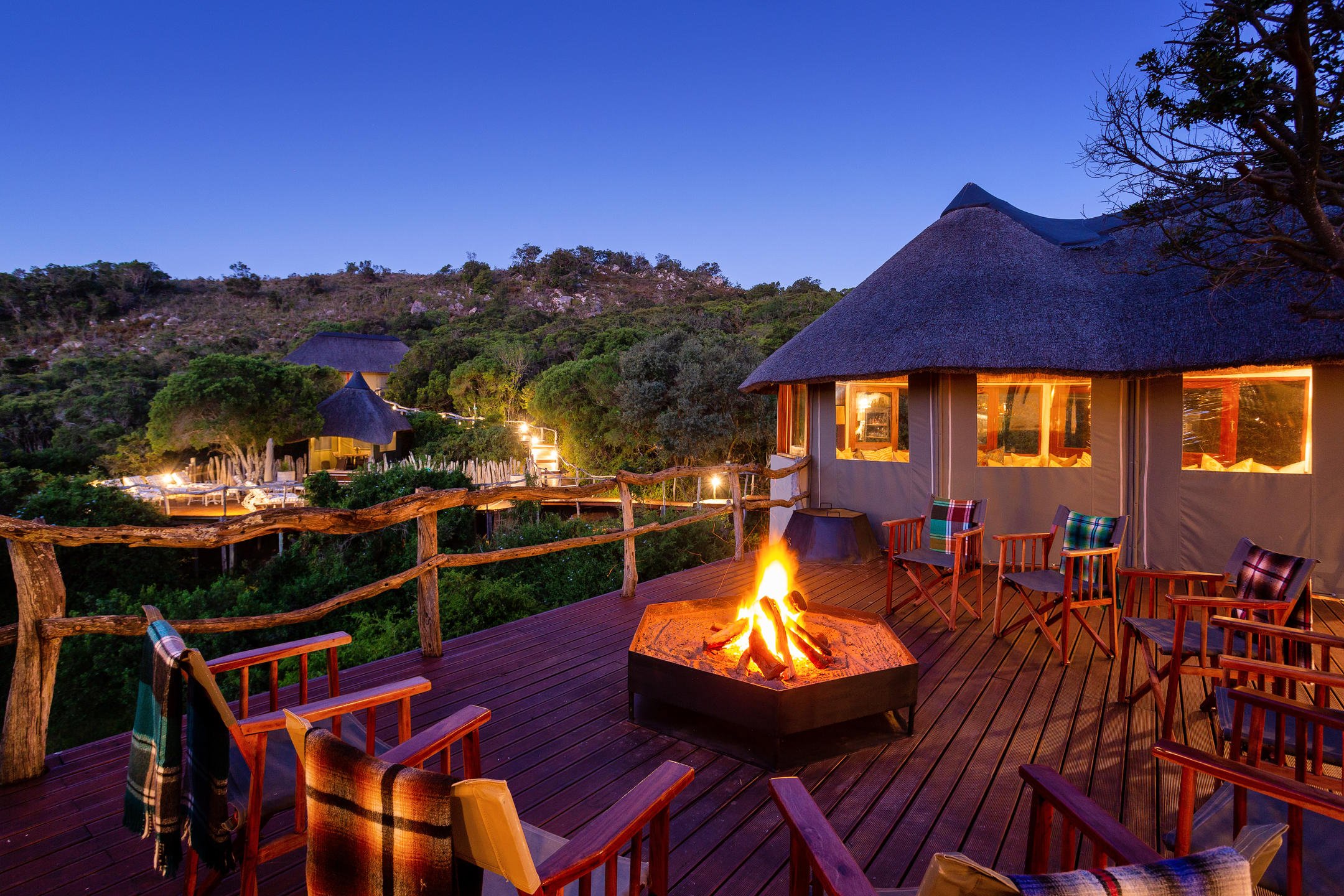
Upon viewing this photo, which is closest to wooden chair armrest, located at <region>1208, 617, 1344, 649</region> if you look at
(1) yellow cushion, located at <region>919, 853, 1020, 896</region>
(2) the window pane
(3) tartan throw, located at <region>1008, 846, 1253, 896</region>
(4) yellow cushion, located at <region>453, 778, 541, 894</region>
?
(3) tartan throw, located at <region>1008, 846, 1253, 896</region>

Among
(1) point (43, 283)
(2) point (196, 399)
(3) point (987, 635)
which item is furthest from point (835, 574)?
(1) point (43, 283)

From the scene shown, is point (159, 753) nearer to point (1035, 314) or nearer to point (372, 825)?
point (372, 825)

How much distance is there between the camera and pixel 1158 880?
83 cm

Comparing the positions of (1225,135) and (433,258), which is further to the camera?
(433,258)

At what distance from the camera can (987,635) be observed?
4.20m

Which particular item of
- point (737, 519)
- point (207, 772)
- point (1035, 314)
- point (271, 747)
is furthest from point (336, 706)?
point (1035, 314)

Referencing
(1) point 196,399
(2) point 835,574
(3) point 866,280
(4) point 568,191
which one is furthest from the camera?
(4) point 568,191

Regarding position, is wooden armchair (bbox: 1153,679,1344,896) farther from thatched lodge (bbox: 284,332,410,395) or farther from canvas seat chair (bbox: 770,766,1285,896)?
thatched lodge (bbox: 284,332,410,395)

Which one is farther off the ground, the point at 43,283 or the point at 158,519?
the point at 43,283

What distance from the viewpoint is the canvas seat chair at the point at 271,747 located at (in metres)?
1.57

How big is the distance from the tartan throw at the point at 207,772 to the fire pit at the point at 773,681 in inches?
62.3

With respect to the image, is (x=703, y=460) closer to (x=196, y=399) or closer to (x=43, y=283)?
(x=196, y=399)

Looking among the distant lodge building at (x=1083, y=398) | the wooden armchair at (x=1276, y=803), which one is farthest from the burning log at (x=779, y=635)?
the distant lodge building at (x=1083, y=398)

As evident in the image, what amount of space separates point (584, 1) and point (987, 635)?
22.7 meters
